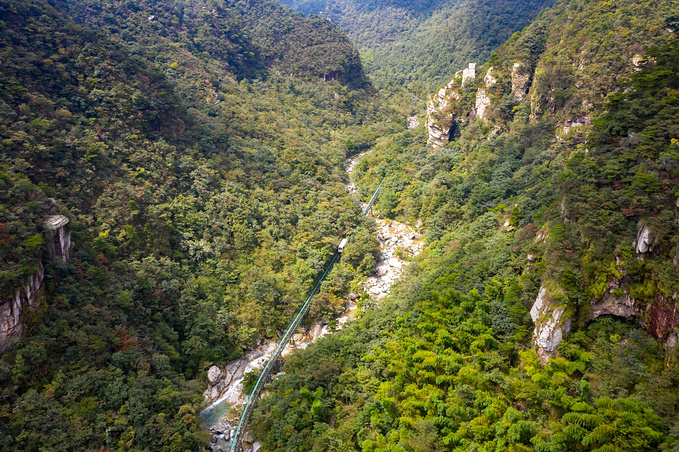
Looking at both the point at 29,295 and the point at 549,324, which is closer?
the point at 549,324

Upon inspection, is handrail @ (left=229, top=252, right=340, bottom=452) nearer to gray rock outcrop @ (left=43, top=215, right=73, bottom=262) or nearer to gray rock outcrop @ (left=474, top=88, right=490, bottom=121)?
gray rock outcrop @ (left=43, top=215, right=73, bottom=262)

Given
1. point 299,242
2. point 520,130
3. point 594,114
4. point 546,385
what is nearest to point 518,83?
point 520,130

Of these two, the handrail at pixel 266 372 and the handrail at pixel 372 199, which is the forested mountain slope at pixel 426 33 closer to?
the handrail at pixel 372 199

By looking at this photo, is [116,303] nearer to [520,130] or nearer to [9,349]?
[9,349]

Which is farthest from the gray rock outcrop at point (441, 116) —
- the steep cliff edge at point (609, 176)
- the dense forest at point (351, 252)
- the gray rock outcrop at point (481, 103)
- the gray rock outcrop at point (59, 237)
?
the gray rock outcrop at point (59, 237)

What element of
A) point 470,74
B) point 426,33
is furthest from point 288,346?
point 426,33

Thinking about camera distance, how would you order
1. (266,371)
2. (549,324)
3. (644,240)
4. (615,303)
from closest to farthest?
(644,240), (615,303), (549,324), (266,371)

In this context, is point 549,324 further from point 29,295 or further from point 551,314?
point 29,295
